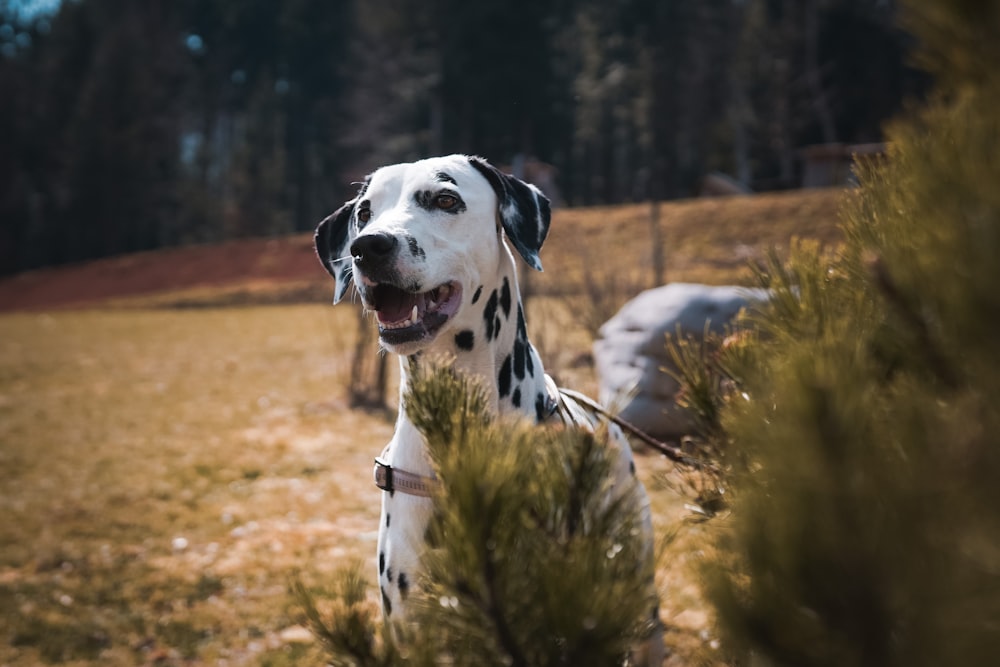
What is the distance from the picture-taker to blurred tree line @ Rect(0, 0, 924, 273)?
41.2 m

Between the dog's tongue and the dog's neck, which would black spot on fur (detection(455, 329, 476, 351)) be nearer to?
the dog's neck

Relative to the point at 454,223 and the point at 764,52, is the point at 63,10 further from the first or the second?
the point at 454,223

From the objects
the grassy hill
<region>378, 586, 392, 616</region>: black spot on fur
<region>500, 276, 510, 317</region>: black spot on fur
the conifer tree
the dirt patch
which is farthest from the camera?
the dirt patch

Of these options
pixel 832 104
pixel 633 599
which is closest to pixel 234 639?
pixel 633 599

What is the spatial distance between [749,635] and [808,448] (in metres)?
0.23

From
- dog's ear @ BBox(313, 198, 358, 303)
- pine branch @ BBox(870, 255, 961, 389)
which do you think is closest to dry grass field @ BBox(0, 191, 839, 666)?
pine branch @ BBox(870, 255, 961, 389)

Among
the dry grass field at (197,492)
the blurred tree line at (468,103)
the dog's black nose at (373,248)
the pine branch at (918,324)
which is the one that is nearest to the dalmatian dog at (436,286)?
the dog's black nose at (373,248)

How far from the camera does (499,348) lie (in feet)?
9.03

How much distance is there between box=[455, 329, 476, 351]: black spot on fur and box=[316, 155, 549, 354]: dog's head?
0.10 meters

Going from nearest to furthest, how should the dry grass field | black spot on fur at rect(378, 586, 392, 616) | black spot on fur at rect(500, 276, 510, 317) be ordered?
black spot on fur at rect(378, 586, 392, 616) → black spot on fur at rect(500, 276, 510, 317) → the dry grass field

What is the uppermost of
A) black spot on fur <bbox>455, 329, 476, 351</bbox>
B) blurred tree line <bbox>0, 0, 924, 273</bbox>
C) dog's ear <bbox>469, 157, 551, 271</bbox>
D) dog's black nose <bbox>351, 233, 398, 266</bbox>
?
blurred tree line <bbox>0, 0, 924, 273</bbox>

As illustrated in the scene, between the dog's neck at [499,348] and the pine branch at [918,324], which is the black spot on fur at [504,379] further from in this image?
the pine branch at [918,324]

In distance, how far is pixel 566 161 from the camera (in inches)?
1930

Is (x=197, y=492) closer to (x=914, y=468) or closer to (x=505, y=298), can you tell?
(x=505, y=298)
